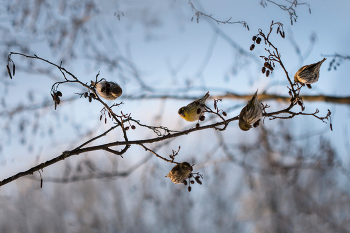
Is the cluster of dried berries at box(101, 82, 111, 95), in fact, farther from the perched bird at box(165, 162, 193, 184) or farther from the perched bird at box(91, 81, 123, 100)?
the perched bird at box(165, 162, 193, 184)

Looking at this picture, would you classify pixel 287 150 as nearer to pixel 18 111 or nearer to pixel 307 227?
pixel 307 227

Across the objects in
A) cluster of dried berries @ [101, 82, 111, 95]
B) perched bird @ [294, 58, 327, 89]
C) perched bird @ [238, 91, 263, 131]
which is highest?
perched bird @ [294, 58, 327, 89]

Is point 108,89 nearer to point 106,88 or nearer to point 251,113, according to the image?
point 106,88

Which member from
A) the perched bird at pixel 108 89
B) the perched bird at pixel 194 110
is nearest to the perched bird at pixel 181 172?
the perched bird at pixel 194 110

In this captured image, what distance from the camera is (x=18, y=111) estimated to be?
5.03 feet

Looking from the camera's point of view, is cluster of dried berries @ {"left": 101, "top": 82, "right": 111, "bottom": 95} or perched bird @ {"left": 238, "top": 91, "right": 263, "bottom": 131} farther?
cluster of dried berries @ {"left": 101, "top": 82, "right": 111, "bottom": 95}

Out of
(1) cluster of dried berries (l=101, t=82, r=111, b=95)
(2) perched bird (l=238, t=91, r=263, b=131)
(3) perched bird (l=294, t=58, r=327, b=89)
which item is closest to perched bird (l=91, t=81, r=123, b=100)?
(1) cluster of dried berries (l=101, t=82, r=111, b=95)

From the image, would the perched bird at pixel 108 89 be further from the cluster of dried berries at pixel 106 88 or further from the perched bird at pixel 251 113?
the perched bird at pixel 251 113

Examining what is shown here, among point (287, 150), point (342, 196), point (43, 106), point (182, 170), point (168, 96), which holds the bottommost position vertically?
point (182, 170)

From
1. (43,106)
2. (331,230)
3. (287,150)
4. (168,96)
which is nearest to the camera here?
(43,106)

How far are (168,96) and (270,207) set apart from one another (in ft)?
5.24

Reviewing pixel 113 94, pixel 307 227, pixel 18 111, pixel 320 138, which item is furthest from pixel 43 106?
pixel 307 227

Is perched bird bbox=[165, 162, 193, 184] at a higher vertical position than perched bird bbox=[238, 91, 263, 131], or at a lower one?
lower

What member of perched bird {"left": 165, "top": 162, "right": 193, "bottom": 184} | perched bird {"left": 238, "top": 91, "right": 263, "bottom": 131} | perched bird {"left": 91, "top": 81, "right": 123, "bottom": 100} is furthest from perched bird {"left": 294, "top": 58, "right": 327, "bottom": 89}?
perched bird {"left": 91, "top": 81, "right": 123, "bottom": 100}
